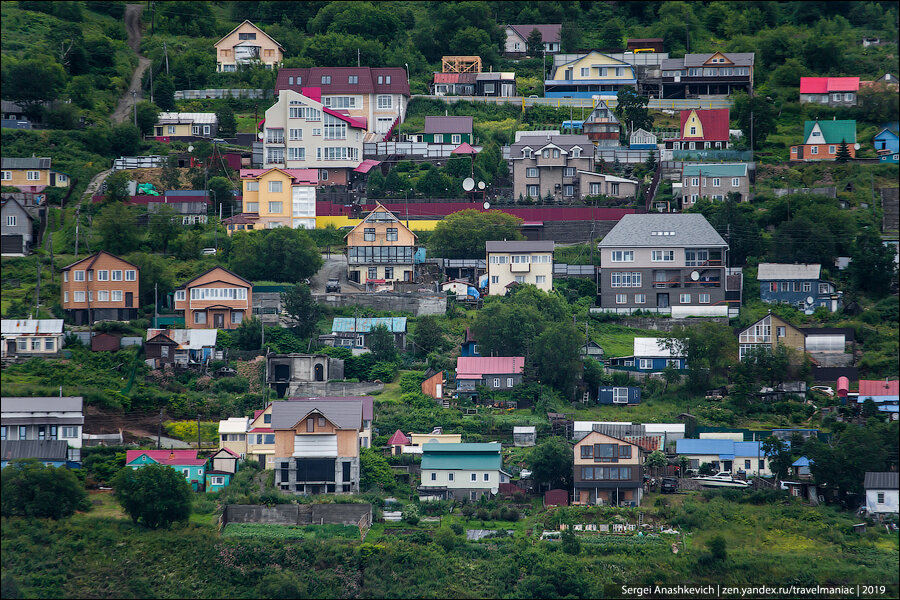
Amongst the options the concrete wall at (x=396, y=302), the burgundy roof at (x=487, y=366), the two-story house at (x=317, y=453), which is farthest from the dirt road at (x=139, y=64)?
the two-story house at (x=317, y=453)

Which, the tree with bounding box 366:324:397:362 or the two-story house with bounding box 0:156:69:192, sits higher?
the two-story house with bounding box 0:156:69:192

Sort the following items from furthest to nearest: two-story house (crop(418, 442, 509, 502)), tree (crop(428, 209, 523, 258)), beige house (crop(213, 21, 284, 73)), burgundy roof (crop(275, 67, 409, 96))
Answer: beige house (crop(213, 21, 284, 73)) < burgundy roof (crop(275, 67, 409, 96)) < tree (crop(428, 209, 523, 258)) < two-story house (crop(418, 442, 509, 502))

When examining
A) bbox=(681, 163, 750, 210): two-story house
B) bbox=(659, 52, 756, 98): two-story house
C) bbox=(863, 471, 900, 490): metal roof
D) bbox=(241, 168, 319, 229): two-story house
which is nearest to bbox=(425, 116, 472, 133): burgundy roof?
bbox=(241, 168, 319, 229): two-story house

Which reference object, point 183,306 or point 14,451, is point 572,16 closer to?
point 183,306

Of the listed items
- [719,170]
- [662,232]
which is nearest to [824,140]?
[719,170]

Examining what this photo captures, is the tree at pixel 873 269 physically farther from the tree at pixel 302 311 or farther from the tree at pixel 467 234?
the tree at pixel 302 311

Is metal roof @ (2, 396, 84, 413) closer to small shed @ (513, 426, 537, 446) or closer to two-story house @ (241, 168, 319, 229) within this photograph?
small shed @ (513, 426, 537, 446)
